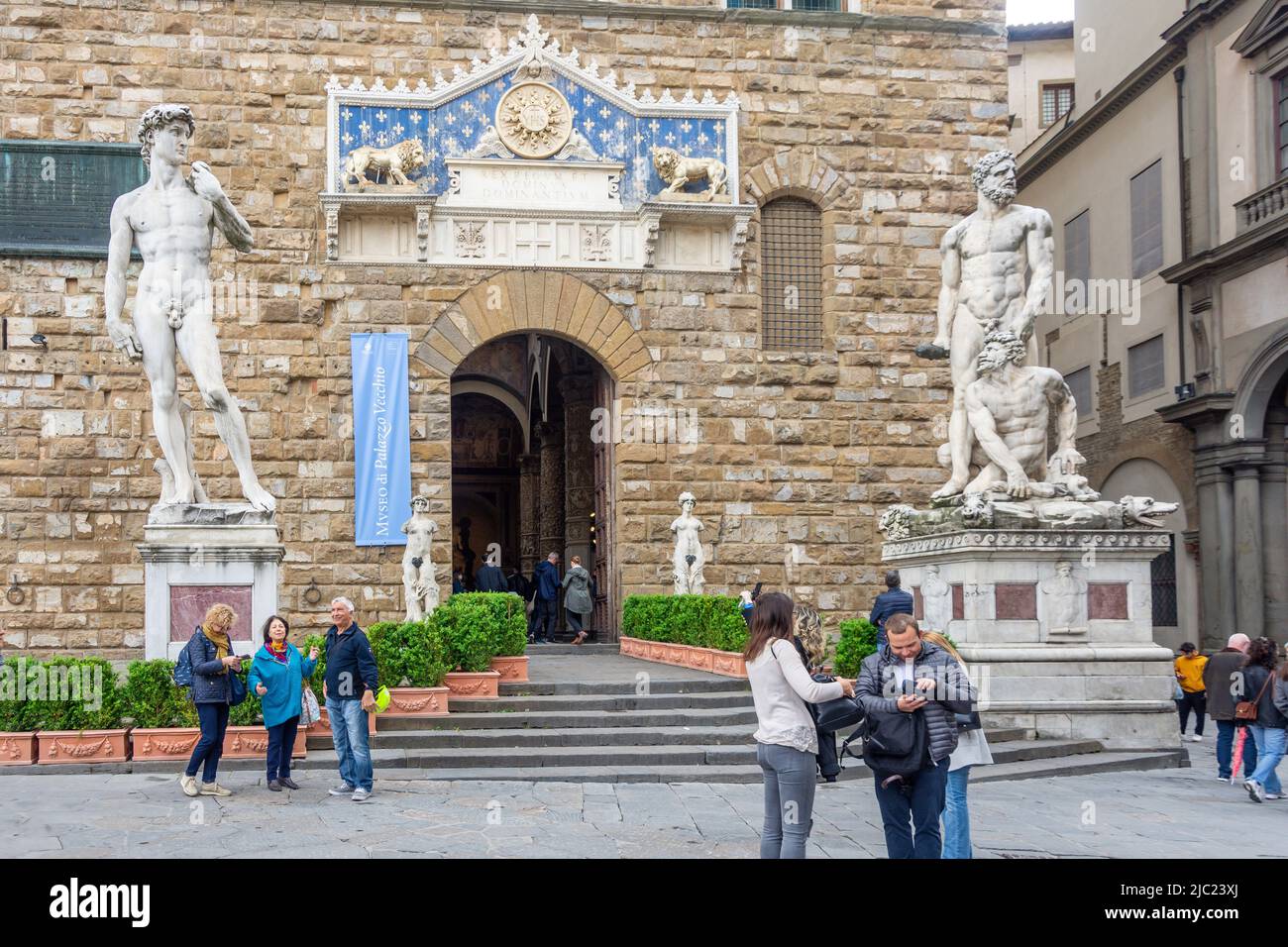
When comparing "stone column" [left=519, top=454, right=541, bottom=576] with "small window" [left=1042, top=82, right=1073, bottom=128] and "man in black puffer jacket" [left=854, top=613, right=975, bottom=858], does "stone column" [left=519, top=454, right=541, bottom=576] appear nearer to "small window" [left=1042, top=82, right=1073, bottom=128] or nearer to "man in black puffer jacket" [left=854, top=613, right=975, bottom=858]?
"small window" [left=1042, top=82, right=1073, bottom=128]

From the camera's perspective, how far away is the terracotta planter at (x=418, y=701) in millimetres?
12438

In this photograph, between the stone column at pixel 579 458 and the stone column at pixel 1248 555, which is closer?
the stone column at pixel 1248 555

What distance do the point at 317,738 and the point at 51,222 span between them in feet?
32.0

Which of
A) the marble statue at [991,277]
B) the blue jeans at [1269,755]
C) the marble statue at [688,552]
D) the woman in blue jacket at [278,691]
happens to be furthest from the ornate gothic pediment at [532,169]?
the blue jeans at [1269,755]

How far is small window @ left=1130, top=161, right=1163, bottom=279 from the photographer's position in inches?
996

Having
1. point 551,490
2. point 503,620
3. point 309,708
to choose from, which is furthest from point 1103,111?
point 309,708

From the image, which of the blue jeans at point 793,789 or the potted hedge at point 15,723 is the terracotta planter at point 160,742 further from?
the blue jeans at point 793,789

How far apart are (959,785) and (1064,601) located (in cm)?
628

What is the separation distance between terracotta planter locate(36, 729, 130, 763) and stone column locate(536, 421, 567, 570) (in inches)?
590

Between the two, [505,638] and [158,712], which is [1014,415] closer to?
[505,638]

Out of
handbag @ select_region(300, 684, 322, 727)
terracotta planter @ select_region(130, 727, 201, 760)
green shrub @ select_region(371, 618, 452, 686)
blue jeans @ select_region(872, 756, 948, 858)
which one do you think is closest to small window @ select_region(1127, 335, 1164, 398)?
green shrub @ select_region(371, 618, 452, 686)

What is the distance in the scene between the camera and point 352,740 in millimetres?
9891

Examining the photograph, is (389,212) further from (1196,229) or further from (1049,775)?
(1196,229)

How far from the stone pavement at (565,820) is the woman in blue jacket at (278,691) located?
0.24 metres
